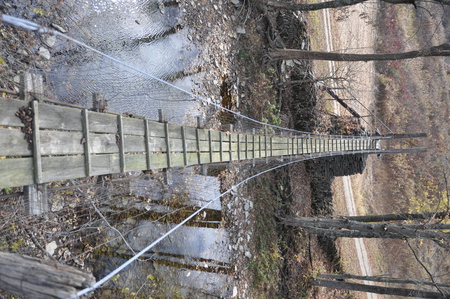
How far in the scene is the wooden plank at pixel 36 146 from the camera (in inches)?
82.9

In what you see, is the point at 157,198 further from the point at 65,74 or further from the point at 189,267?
the point at 65,74

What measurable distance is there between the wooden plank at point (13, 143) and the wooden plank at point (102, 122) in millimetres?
562

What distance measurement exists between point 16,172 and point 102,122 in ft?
2.66

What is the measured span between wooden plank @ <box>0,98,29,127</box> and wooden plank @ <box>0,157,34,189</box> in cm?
24

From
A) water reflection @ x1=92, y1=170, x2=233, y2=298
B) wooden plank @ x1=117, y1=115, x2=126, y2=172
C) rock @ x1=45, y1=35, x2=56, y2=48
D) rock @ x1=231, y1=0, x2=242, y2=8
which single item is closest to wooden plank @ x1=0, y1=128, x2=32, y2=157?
wooden plank @ x1=117, y1=115, x2=126, y2=172

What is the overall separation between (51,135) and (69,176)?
0.35m

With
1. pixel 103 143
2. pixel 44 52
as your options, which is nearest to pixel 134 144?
pixel 103 143

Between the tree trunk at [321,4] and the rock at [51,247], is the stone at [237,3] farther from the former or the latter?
the rock at [51,247]

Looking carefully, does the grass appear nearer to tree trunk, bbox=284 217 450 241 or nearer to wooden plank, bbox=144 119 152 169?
tree trunk, bbox=284 217 450 241

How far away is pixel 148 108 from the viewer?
5625 mm

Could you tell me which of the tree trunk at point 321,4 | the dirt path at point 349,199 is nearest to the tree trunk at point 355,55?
the tree trunk at point 321,4

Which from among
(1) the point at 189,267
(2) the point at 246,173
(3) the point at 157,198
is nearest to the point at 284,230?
(2) the point at 246,173

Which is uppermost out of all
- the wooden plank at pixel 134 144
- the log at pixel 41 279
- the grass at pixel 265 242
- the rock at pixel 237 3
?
the rock at pixel 237 3

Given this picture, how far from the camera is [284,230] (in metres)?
8.82
